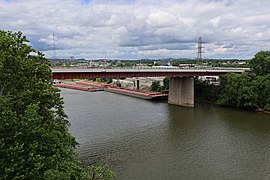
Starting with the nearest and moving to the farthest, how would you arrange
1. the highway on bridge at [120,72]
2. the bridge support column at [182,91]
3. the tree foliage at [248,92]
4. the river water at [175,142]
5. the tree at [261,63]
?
the river water at [175,142] → the highway on bridge at [120,72] → the tree foliage at [248,92] → the tree at [261,63] → the bridge support column at [182,91]

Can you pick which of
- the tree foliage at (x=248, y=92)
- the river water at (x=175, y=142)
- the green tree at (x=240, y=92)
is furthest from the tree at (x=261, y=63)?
the river water at (x=175, y=142)

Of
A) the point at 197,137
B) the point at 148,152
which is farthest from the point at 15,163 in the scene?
the point at 197,137

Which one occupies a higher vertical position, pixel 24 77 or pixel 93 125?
pixel 24 77

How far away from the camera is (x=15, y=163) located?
386 inches

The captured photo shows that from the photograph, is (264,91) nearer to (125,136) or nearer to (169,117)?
(169,117)

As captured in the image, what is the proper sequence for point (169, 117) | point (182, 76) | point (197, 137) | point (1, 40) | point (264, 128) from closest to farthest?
point (1, 40), point (197, 137), point (264, 128), point (169, 117), point (182, 76)

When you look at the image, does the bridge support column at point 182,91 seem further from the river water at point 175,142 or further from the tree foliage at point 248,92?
the tree foliage at point 248,92

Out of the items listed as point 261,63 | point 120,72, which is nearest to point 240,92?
point 261,63

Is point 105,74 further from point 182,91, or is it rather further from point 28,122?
point 28,122

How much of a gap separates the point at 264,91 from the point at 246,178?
2749 cm

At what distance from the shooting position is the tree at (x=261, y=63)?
47862mm

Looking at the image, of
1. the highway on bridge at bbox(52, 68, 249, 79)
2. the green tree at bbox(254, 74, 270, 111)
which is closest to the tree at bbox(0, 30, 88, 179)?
the highway on bridge at bbox(52, 68, 249, 79)

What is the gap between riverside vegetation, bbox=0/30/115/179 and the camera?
32.4ft

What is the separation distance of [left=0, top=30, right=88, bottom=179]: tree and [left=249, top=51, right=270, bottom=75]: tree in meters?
43.3
